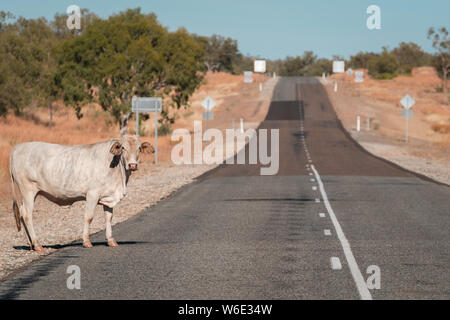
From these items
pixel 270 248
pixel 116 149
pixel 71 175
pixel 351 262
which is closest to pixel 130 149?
pixel 116 149

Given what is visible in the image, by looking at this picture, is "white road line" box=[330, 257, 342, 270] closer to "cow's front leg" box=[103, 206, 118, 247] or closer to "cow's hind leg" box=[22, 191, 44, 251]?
"cow's front leg" box=[103, 206, 118, 247]

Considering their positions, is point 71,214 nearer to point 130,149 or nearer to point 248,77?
point 130,149

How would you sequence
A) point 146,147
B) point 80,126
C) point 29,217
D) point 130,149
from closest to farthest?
point 130,149 < point 146,147 < point 29,217 < point 80,126

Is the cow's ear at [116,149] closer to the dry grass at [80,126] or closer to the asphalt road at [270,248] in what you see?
the asphalt road at [270,248]

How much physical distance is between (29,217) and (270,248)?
402cm

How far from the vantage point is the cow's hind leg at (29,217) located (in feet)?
37.8

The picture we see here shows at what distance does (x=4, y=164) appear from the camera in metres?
28.2

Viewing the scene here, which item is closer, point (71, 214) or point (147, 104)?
point (71, 214)

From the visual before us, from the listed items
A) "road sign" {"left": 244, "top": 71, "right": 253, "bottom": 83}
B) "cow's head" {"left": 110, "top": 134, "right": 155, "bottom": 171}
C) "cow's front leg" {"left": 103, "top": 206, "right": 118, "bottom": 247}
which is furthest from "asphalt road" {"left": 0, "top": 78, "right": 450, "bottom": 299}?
"road sign" {"left": 244, "top": 71, "right": 253, "bottom": 83}

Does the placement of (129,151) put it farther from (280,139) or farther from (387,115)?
(387,115)

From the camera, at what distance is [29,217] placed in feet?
37.8

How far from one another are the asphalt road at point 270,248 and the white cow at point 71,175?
82cm

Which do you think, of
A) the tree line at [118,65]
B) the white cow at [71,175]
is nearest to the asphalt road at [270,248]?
the white cow at [71,175]

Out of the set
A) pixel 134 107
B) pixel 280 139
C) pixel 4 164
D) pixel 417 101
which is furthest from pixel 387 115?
pixel 4 164
